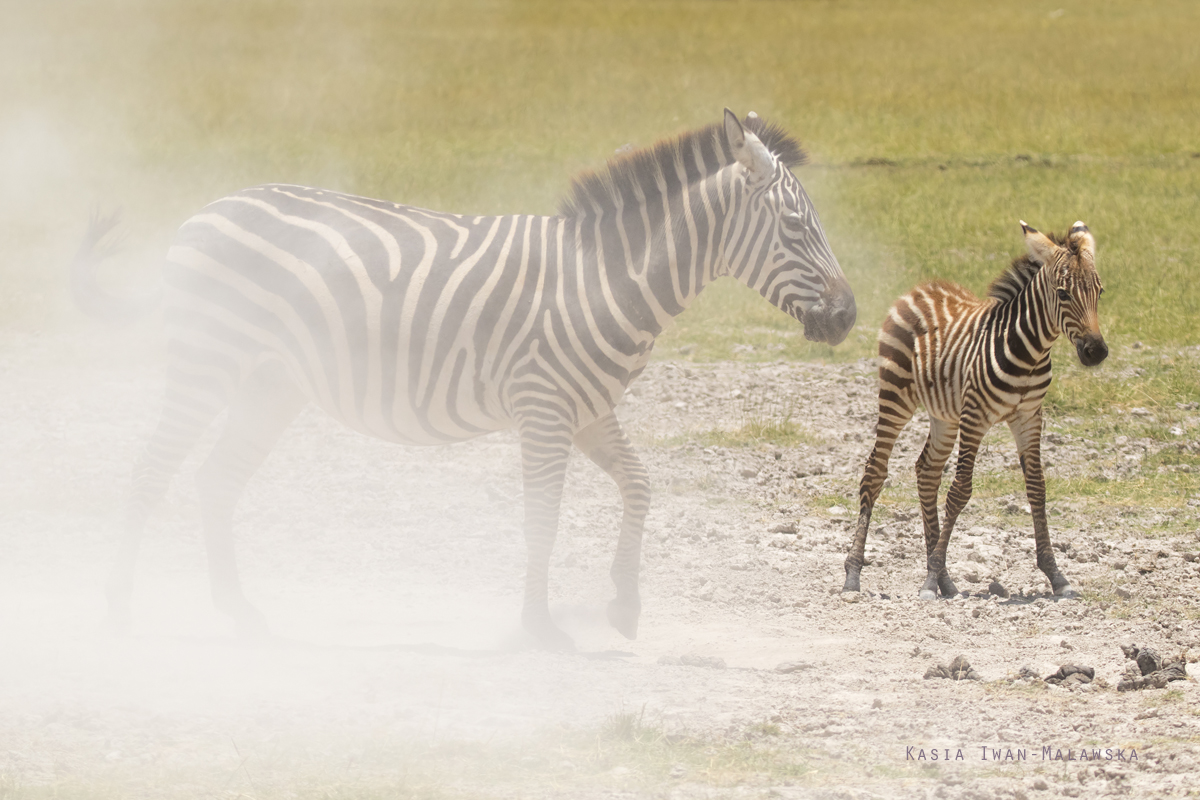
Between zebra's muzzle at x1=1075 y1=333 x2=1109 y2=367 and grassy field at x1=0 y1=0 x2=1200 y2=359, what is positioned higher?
grassy field at x1=0 y1=0 x2=1200 y2=359

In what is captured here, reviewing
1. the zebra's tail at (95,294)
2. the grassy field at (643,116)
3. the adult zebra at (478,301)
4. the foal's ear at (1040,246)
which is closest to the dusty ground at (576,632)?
the adult zebra at (478,301)

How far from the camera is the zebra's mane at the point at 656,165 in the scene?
6.57 m

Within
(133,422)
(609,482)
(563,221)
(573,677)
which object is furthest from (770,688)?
(133,422)

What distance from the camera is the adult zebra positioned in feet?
21.1

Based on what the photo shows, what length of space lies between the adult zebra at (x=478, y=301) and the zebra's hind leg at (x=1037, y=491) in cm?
205

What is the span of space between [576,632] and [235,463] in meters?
1.99

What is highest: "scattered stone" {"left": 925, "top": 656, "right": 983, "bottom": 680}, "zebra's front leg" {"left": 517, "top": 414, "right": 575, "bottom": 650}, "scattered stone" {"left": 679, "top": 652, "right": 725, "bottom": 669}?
"zebra's front leg" {"left": 517, "top": 414, "right": 575, "bottom": 650}

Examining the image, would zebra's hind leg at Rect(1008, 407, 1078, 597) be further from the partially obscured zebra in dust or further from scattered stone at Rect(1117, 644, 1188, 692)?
scattered stone at Rect(1117, 644, 1188, 692)

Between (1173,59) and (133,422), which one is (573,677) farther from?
(1173,59)

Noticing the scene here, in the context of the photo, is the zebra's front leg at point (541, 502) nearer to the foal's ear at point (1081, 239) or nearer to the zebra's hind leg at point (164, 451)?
the zebra's hind leg at point (164, 451)

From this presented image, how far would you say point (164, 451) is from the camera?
667 centimetres

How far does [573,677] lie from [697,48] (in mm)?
30208

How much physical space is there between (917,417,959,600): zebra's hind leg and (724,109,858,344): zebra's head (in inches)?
81.1

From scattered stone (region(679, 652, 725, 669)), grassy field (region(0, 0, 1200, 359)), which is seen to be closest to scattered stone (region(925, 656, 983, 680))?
scattered stone (region(679, 652, 725, 669))
